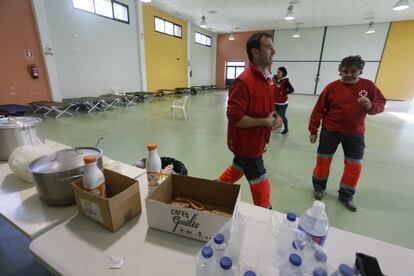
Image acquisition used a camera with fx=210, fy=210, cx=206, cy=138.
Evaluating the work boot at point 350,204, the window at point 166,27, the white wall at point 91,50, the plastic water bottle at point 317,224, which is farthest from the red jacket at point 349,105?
the window at point 166,27

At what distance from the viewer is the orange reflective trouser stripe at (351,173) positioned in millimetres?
2058

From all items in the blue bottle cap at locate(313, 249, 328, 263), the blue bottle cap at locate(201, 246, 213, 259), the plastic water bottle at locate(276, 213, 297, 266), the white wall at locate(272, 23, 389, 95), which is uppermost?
the white wall at locate(272, 23, 389, 95)

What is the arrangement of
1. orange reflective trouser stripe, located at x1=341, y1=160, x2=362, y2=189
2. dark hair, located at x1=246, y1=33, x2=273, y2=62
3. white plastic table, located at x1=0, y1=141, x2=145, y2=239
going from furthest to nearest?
orange reflective trouser stripe, located at x1=341, y1=160, x2=362, y2=189 → dark hair, located at x1=246, y1=33, x2=273, y2=62 → white plastic table, located at x1=0, y1=141, x2=145, y2=239

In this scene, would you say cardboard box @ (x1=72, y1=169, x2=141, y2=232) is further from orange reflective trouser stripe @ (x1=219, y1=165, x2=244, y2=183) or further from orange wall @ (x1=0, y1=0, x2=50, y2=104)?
orange wall @ (x1=0, y1=0, x2=50, y2=104)

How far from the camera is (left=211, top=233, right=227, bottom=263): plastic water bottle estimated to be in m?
0.61

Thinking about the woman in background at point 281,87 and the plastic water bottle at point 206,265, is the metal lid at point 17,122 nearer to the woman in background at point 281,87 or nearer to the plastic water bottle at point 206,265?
the plastic water bottle at point 206,265

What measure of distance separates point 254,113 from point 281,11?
10.1 metres

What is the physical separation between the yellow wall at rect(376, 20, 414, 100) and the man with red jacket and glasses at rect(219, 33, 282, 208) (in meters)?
14.1

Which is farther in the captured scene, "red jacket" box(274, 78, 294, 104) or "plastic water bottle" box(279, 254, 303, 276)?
"red jacket" box(274, 78, 294, 104)

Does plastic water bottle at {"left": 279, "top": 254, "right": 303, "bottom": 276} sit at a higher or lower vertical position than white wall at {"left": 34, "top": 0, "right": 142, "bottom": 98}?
lower

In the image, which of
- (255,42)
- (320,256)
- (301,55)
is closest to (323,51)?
(301,55)

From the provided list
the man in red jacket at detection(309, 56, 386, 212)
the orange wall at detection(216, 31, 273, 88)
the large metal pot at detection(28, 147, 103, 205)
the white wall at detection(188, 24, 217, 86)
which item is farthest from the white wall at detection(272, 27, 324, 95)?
the large metal pot at detection(28, 147, 103, 205)

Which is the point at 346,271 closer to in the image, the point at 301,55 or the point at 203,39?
the point at 301,55

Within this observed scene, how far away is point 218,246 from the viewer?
2.04 ft
